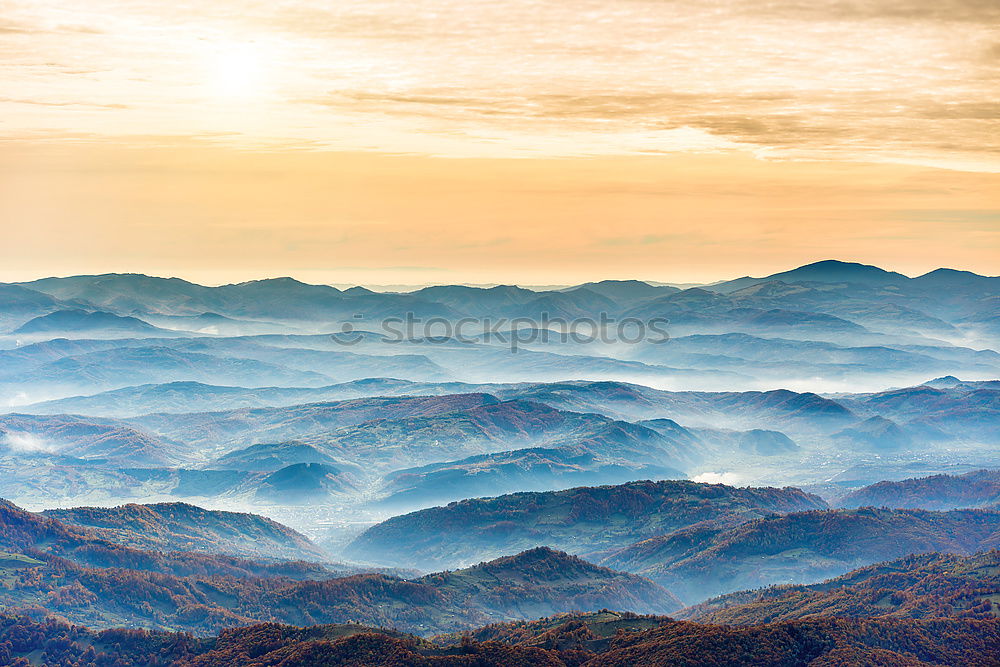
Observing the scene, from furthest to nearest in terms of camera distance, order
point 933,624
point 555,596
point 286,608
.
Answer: point 555,596 < point 286,608 < point 933,624

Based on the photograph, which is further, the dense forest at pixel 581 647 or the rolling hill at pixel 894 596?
the rolling hill at pixel 894 596

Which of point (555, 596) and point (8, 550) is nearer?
point (8, 550)

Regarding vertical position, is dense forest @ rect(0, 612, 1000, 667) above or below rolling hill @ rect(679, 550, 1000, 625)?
above

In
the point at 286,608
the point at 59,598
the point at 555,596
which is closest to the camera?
the point at 59,598

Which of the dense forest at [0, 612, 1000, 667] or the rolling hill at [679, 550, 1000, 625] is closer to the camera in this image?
the dense forest at [0, 612, 1000, 667]

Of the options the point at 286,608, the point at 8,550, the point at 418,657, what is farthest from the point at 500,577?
the point at 418,657

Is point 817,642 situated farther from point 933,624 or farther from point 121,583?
point 121,583

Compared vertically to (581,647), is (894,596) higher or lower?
lower

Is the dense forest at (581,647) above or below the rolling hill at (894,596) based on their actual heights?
above

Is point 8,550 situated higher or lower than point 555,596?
higher

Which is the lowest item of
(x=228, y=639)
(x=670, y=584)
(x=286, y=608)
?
(x=670, y=584)

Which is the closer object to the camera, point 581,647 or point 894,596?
point 581,647
